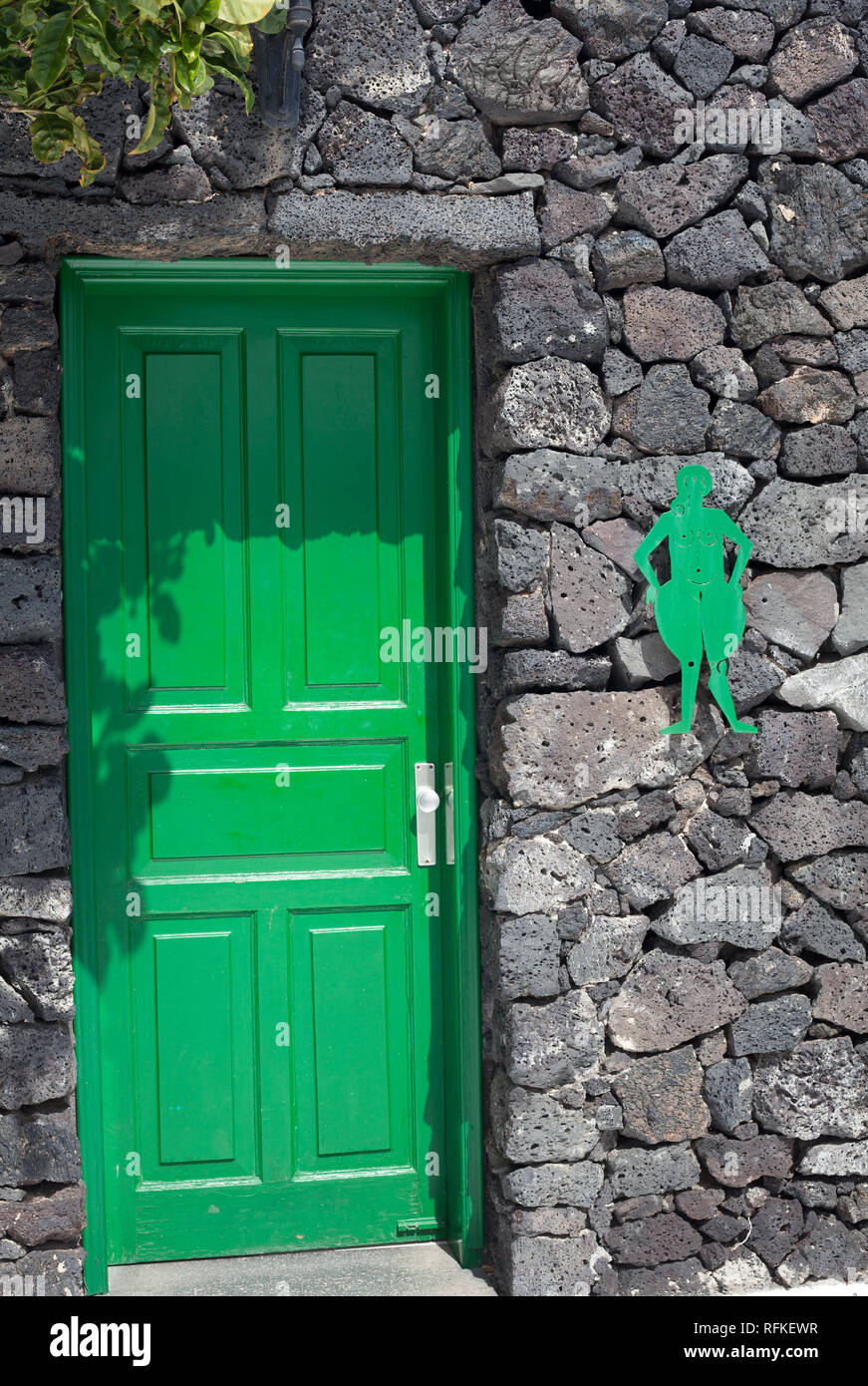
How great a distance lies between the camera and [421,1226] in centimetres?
326

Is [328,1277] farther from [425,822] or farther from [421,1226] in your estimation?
[425,822]

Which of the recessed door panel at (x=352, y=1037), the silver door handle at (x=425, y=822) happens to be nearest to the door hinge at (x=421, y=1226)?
the recessed door panel at (x=352, y=1037)

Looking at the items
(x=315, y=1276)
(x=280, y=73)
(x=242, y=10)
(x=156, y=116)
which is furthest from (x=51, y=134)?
(x=315, y=1276)

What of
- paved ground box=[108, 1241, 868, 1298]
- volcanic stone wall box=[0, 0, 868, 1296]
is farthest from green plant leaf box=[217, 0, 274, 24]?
paved ground box=[108, 1241, 868, 1298]

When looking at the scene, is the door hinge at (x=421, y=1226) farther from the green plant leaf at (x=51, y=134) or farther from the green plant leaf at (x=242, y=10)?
the green plant leaf at (x=242, y=10)

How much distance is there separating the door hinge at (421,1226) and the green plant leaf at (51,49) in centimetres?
287

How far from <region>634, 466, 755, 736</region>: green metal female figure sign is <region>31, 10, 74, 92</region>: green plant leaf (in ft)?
5.59

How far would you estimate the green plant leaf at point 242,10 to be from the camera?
2340mm

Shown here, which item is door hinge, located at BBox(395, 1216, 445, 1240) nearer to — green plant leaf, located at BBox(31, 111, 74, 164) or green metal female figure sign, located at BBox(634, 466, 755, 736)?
green metal female figure sign, located at BBox(634, 466, 755, 736)

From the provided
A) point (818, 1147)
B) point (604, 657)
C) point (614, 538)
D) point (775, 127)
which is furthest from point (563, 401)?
point (818, 1147)

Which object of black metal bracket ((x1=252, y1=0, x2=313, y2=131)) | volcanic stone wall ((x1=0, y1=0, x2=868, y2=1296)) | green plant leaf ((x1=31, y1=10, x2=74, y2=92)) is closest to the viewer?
green plant leaf ((x1=31, y1=10, x2=74, y2=92))

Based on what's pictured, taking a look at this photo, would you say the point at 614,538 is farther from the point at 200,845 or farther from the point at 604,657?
the point at 200,845

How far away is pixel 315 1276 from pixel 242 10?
117 inches

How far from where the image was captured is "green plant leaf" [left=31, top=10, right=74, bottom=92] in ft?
7.46
